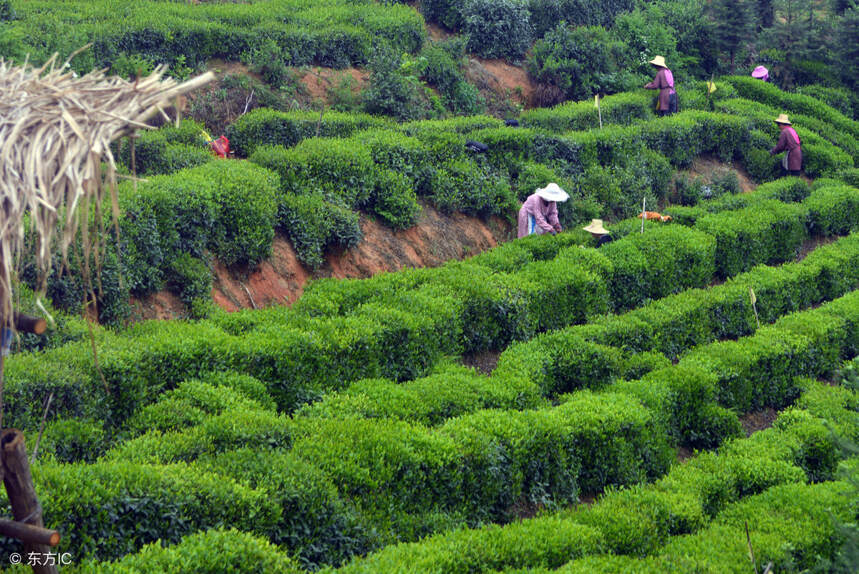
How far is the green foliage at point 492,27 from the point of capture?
2130cm

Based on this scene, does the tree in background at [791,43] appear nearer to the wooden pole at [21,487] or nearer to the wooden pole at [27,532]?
the wooden pole at [21,487]

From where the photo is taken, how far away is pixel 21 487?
502cm

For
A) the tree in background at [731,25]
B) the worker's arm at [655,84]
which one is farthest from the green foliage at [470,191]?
the tree in background at [731,25]

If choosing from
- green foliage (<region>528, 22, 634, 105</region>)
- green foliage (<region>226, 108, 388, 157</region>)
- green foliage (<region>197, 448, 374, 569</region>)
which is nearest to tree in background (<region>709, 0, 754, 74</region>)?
green foliage (<region>528, 22, 634, 105</region>)

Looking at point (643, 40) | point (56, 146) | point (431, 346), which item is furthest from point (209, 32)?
point (643, 40)

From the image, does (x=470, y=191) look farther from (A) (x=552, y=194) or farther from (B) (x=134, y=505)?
(B) (x=134, y=505)

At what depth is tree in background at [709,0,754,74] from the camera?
2591 cm

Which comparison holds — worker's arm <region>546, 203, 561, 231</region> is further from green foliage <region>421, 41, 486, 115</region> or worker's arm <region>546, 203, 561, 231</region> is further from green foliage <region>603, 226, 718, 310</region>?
green foliage <region>421, 41, 486, 115</region>

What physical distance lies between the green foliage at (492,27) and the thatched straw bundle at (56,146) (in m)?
17.1

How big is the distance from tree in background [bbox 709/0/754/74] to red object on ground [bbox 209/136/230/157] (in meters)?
17.7

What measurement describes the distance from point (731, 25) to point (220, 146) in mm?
18391

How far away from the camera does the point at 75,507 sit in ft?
19.6

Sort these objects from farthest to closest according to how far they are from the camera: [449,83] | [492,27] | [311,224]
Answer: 1. [492,27]
2. [449,83]
3. [311,224]

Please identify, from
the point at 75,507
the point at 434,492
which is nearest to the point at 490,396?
the point at 434,492
